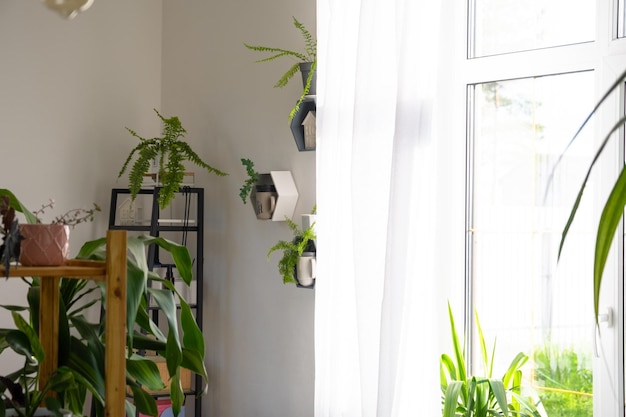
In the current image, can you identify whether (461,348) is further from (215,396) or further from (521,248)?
(215,396)

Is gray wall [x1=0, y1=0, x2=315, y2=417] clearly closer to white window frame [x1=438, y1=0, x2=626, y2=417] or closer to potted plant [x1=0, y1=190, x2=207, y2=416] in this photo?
white window frame [x1=438, y1=0, x2=626, y2=417]

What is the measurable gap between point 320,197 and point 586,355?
1171mm

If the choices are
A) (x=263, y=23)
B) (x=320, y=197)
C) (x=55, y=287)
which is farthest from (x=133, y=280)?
(x=263, y=23)

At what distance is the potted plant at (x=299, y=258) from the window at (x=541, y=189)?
2.12 ft

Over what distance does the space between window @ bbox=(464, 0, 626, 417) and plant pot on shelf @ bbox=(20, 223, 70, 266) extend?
1.63 meters

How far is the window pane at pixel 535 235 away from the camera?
→ 2777 millimetres

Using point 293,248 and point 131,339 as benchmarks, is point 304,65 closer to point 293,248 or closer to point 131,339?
point 293,248

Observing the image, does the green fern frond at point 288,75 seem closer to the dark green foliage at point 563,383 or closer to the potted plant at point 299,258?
the potted plant at point 299,258

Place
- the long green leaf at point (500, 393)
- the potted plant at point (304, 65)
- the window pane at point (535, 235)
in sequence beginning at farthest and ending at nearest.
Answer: the potted plant at point (304, 65) < the window pane at point (535, 235) < the long green leaf at point (500, 393)

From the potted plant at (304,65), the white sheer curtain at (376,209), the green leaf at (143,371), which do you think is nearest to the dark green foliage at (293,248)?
the white sheer curtain at (376,209)

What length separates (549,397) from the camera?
2.87 meters

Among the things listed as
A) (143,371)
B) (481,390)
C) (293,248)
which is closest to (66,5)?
(143,371)

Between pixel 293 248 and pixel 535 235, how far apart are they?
→ 982 millimetres

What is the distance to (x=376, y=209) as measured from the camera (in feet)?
9.60
